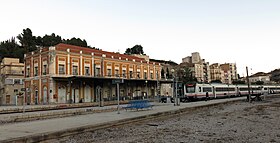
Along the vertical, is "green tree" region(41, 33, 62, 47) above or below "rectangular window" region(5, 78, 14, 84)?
above

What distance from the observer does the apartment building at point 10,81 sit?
173 feet

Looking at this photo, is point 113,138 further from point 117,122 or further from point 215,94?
point 215,94

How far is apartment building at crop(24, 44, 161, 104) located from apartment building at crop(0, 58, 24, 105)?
9.13m

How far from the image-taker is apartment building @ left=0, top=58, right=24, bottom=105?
52625 mm

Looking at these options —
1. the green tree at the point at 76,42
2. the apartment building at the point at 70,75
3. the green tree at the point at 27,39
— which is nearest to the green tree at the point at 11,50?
the green tree at the point at 27,39

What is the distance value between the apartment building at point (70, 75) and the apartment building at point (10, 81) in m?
9.13

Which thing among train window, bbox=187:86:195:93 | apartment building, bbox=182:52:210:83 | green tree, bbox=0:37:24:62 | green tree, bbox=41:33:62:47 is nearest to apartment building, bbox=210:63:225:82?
apartment building, bbox=182:52:210:83

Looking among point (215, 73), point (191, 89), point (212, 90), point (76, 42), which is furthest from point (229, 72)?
point (191, 89)

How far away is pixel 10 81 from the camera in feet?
174

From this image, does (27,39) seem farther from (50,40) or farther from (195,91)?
(195,91)

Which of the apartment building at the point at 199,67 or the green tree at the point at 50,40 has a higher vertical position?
the green tree at the point at 50,40

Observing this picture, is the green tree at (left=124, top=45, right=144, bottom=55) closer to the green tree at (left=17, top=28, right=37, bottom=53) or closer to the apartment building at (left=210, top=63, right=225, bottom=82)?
the apartment building at (left=210, top=63, right=225, bottom=82)

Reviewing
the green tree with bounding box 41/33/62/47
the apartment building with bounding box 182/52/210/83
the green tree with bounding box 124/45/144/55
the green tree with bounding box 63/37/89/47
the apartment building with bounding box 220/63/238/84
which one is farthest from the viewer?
the apartment building with bounding box 220/63/238/84

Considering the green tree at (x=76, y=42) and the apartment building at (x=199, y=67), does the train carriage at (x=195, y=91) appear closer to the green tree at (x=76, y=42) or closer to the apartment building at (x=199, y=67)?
the green tree at (x=76, y=42)
